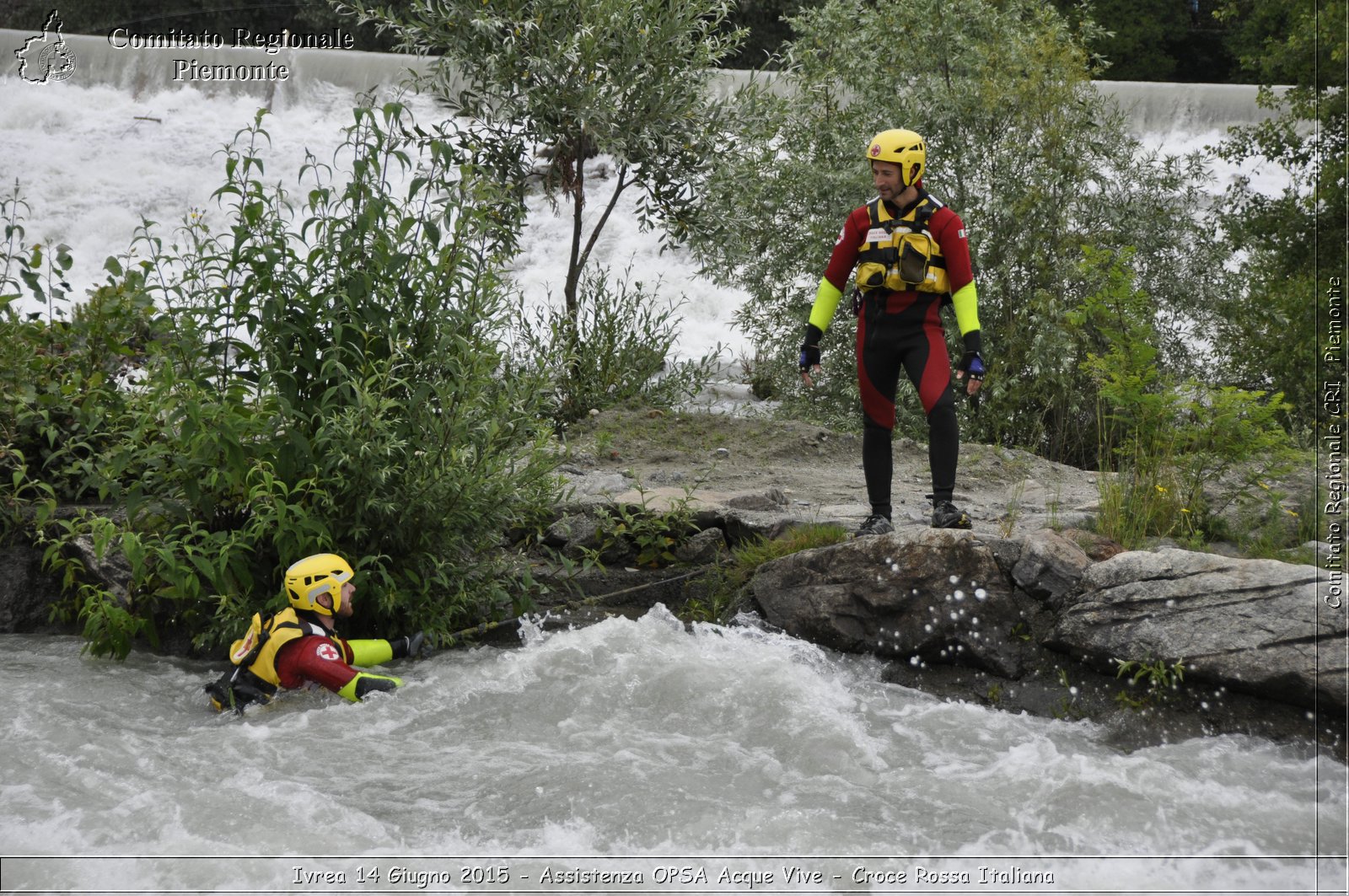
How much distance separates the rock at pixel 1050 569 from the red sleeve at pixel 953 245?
1.38m

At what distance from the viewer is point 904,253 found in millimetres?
6336

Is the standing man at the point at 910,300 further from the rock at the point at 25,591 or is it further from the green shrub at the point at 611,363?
the green shrub at the point at 611,363

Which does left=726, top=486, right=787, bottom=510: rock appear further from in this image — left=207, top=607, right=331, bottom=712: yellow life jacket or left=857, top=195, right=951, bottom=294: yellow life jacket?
left=207, top=607, right=331, bottom=712: yellow life jacket

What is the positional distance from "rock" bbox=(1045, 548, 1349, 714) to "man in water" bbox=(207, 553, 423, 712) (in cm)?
330

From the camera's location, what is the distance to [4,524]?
7133mm

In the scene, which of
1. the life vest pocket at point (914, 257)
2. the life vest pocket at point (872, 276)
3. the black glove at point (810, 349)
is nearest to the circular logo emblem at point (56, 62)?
the black glove at point (810, 349)

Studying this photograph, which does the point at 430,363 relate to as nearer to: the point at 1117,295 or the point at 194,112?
the point at 1117,295

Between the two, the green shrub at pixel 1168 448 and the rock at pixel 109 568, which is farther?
the rock at pixel 109 568

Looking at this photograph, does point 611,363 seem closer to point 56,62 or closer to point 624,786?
point 624,786

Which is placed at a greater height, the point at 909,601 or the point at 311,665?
the point at 909,601

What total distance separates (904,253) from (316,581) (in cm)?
330

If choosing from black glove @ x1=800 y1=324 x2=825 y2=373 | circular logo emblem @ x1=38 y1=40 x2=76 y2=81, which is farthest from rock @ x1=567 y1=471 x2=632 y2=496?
circular logo emblem @ x1=38 y1=40 x2=76 y2=81

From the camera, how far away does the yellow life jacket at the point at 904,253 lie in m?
6.32

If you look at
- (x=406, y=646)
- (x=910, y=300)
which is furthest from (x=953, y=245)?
(x=406, y=646)
